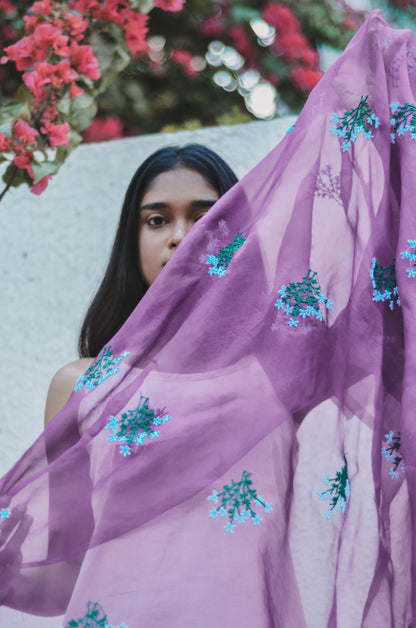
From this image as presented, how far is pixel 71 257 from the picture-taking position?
8.44ft

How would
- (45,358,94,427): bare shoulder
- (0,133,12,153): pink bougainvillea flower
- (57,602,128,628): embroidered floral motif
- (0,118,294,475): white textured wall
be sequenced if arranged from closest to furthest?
(57,602,128,628): embroidered floral motif → (45,358,94,427): bare shoulder → (0,133,12,153): pink bougainvillea flower → (0,118,294,475): white textured wall

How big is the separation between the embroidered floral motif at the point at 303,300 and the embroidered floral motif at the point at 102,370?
0.98 feet

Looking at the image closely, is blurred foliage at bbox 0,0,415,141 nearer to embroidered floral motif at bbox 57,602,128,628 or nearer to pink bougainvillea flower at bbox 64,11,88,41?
pink bougainvillea flower at bbox 64,11,88,41

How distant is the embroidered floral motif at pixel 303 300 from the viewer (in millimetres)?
1329

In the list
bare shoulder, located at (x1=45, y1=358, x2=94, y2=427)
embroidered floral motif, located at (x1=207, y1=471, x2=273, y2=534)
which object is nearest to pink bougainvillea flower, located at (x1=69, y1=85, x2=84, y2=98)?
bare shoulder, located at (x1=45, y1=358, x2=94, y2=427)

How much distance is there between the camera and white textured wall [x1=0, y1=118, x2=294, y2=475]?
2.49 metres

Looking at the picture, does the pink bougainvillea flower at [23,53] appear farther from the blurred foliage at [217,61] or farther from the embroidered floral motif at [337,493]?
the embroidered floral motif at [337,493]

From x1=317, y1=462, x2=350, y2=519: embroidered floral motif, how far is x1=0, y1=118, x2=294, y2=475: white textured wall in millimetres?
1383

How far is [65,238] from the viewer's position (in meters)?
2.57

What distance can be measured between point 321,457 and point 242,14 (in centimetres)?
220

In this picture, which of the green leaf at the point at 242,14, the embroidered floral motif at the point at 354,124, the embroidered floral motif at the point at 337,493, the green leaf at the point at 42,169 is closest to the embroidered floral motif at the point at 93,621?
the embroidered floral motif at the point at 337,493

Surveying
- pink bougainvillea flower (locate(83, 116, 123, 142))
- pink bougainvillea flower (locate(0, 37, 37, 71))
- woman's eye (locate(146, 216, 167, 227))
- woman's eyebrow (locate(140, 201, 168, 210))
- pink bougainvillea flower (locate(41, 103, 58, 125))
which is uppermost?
pink bougainvillea flower (locate(83, 116, 123, 142))

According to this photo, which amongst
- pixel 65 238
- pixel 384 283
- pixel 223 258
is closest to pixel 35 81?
pixel 65 238

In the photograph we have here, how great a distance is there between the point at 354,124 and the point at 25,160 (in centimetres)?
95
